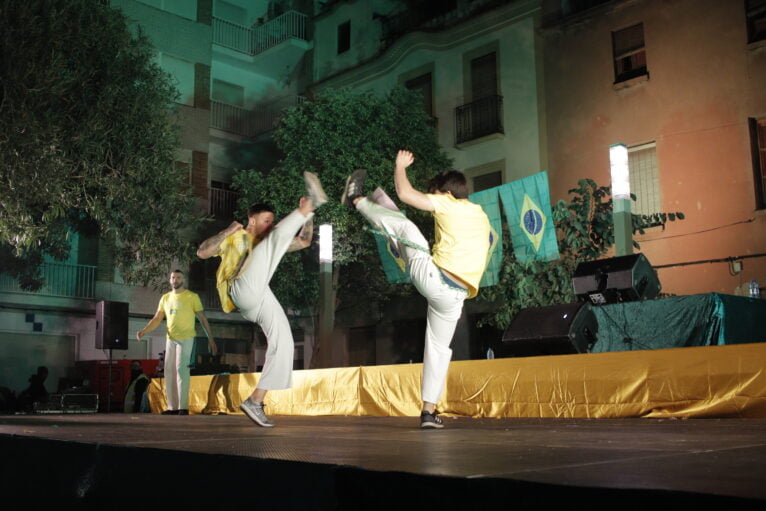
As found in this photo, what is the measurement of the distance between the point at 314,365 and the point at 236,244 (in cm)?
1471

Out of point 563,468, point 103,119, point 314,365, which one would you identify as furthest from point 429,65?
point 563,468

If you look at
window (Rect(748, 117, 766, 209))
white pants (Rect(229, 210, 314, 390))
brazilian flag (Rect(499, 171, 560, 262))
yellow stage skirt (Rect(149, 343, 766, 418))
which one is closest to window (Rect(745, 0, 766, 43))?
window (Rect(748, 117, 766, 209))

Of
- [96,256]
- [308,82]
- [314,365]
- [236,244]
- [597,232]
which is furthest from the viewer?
[308,82]

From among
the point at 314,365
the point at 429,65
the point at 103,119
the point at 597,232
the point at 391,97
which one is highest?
the point at 429,65

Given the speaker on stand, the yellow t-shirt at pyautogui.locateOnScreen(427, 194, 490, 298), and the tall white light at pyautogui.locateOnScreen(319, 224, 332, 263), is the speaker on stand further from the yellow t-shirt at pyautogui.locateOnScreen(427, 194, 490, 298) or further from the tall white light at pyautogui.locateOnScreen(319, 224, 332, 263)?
the yellow t-shirt at pyautogui.locateOnScreen(427, 194, 490, 298)

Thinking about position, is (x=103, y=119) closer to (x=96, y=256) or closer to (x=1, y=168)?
(x=1, y=168)

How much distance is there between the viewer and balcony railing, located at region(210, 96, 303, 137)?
87.2 feet

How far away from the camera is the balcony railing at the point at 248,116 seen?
26594 millimetres

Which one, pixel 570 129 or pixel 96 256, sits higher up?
pixel 570 129

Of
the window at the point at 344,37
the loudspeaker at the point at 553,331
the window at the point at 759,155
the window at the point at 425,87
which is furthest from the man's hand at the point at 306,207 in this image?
the window at the point at 344,37

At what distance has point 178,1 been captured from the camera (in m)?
25.5

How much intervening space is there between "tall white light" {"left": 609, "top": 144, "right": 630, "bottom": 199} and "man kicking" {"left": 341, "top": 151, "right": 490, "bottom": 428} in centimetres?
475

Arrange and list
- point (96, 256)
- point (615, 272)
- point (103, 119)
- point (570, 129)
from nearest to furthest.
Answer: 1. point (615, 272)
2. point (103, 119)
3. point (570, 129)
4. point (96, 256)

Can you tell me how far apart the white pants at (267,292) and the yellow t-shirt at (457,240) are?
987 millimetres
